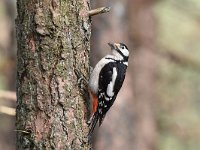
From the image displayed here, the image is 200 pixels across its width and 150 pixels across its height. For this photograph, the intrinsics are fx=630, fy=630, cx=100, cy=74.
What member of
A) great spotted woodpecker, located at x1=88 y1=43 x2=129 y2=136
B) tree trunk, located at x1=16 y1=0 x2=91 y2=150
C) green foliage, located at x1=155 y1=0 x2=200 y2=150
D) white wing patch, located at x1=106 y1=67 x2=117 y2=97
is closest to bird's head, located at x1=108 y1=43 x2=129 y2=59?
great spotted woodpecker, located at x1=88 y1=43 x2=129 y2=136

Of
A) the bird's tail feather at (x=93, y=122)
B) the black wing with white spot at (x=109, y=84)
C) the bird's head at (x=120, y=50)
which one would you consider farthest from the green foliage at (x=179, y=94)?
the bird's tail feather at (x=93, y=122)

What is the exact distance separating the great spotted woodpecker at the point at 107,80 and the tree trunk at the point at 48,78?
38cm

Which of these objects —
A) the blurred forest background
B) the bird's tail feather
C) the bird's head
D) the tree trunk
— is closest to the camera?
the tree trunk

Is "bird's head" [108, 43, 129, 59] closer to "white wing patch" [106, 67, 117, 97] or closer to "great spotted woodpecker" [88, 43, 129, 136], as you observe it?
"great spotted woodpecker" [88, 43, 129, 136]

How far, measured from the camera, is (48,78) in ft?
16.5

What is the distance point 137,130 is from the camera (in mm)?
11023

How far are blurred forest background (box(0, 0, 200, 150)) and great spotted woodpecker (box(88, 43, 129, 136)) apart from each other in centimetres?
322

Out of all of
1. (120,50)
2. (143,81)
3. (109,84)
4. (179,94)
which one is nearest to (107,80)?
(109,84)

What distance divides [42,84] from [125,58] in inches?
59.9

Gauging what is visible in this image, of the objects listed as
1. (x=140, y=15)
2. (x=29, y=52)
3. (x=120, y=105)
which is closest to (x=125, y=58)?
(x=29, y=52)

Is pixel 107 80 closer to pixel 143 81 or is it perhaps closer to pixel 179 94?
pixel 143 81

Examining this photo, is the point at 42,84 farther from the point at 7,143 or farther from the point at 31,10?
the point at 7,143

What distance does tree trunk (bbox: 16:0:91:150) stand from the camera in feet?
16.5

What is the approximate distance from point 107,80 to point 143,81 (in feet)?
19.6
